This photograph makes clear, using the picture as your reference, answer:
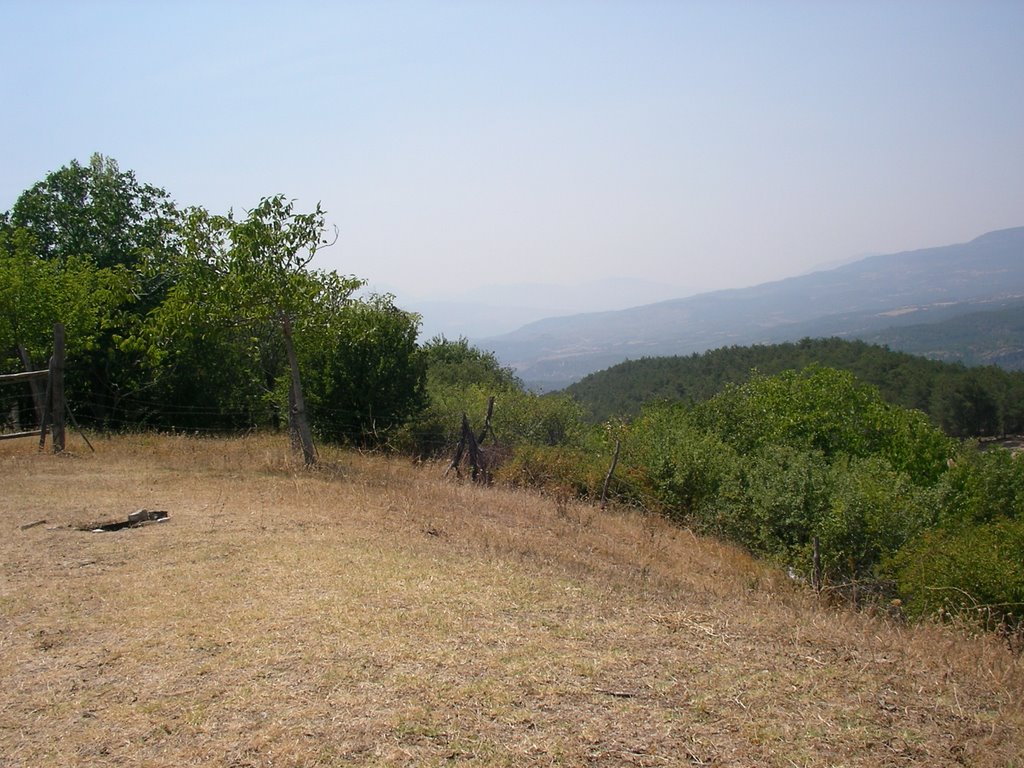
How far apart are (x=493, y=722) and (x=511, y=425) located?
2003 cm

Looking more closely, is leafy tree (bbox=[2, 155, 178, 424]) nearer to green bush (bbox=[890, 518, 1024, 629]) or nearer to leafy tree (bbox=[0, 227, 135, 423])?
leafy tree (bbox=[0, 227, 135, 423])

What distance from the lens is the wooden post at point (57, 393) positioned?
14.7 meters

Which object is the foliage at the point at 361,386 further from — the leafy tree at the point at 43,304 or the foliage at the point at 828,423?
the foliage at the point at 828,423

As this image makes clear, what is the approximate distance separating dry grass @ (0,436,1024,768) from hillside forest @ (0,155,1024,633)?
11.0 ft

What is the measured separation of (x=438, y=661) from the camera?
5469 millimetres

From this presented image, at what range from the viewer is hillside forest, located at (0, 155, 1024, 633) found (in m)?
13.6

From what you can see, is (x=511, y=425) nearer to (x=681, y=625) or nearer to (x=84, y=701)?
(x=681, y=625)

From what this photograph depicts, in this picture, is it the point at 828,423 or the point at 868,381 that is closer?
the point at 828,423

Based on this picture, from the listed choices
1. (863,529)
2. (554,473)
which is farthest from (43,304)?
(863,529)

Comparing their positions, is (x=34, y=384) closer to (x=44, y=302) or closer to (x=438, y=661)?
(x=44, y=302)

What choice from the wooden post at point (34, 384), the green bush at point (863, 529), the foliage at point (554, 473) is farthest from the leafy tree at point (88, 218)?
the green bush at point (863, 529)

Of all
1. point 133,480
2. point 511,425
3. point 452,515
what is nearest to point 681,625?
point 452,515

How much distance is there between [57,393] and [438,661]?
41.8ft

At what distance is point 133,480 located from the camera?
41.8 feet
